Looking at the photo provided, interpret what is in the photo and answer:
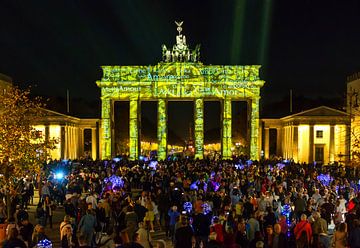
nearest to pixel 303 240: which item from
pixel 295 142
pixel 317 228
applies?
pixel 317 228

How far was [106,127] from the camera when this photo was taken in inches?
2625

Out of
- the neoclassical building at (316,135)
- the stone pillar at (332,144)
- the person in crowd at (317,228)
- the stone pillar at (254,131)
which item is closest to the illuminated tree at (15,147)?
the person in crowd at (317,228)

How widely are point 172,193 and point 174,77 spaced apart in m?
44.3

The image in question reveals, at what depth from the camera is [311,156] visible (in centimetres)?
6762

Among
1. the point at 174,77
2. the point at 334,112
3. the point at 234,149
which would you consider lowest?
the point at 234,149

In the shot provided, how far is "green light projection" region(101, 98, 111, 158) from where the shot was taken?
6606 centimetres

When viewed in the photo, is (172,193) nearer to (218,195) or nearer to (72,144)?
(218,195)

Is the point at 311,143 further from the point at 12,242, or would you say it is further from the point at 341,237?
the point at 12,242

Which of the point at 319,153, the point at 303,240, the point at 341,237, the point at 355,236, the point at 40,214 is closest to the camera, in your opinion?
the point at 341,237

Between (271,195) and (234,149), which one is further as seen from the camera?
(234,149)

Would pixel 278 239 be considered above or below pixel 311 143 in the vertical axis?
above

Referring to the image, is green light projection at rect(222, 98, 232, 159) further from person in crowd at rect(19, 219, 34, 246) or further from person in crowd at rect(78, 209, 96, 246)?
person in crowd at rect(19, 219, 34, 246)

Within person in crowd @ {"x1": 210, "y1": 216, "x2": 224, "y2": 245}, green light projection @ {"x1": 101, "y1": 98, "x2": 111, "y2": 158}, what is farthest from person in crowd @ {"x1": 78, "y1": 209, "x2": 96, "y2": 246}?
green light projection @ {"x1": 101, "y1": 98, "x2": 111, "y2": 158}

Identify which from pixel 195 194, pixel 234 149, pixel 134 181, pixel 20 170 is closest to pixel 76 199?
pixel 20 170
